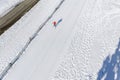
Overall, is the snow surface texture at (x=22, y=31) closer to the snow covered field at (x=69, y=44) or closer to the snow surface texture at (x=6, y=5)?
the snow covered field at (x=69, y=44)

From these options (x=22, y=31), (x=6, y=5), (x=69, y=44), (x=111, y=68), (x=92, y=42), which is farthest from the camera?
(x=6, y=5)

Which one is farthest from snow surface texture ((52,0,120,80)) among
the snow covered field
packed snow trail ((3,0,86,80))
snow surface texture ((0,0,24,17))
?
snow surface texture ((0,0,24,17))

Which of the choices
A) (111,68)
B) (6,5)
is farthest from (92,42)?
(6,5)

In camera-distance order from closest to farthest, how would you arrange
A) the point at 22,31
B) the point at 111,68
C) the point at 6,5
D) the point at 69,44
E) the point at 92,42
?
the point at 111,68
the point at 92,42
the point at 69,44
the point at 22,31
the point at 6,5

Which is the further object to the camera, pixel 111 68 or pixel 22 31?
pixel 22 31

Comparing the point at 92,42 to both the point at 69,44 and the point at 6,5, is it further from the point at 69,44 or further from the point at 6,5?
the point at 6,5

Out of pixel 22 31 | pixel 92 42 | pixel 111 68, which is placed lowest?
pixel 111 68

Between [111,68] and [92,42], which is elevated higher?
[92,42]

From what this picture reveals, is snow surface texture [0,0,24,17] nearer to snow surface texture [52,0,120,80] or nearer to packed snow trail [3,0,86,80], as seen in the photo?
packed snow trail [3,0,86,80]

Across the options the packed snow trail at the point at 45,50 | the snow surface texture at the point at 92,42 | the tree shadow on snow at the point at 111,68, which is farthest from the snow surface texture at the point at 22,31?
the tree shadow on snow at the point at 111,68
